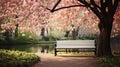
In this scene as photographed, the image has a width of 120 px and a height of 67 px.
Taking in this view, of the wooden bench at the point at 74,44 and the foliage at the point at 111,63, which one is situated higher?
the wooden bench at the point at 74,44

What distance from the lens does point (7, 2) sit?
19.6 m

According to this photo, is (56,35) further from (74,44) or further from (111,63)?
(111,63)

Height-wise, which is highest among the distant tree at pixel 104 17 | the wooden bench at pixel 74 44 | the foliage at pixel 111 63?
the distant tree at pixel 104 17

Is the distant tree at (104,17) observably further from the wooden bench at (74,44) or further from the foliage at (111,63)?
the foliage at (111,63)

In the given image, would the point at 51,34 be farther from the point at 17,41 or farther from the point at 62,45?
the point at 62,45

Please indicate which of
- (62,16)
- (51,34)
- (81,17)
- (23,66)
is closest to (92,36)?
(51,34)

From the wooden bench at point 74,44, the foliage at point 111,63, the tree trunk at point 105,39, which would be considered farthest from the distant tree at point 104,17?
the foliage at point 111,63

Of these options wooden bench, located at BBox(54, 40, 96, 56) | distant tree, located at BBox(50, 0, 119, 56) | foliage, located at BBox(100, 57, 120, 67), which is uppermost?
distant tree, located at BBox(50, 0, 119, 56)

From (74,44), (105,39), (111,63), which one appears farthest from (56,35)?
(111,63)

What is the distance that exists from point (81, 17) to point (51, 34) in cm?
2816

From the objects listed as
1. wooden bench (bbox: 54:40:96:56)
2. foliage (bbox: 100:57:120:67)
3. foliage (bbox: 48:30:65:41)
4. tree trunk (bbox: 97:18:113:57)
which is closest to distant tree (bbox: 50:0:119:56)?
tree trunk (bbox: 97:18:113:57)

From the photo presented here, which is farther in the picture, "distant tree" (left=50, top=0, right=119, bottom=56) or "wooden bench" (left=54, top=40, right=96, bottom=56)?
"wooden bench" (left=54, top=40, right=96, bottom=56)

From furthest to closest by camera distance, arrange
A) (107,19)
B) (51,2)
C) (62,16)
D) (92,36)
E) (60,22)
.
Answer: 1. (92,36)
2. (60,22)
3. (62,16)
4. (51,2)
5. (107,19)

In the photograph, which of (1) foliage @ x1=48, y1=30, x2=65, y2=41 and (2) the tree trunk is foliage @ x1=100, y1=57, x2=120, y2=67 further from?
(1) foliage @ x1=48, y1=30, x2=65, y2=41
